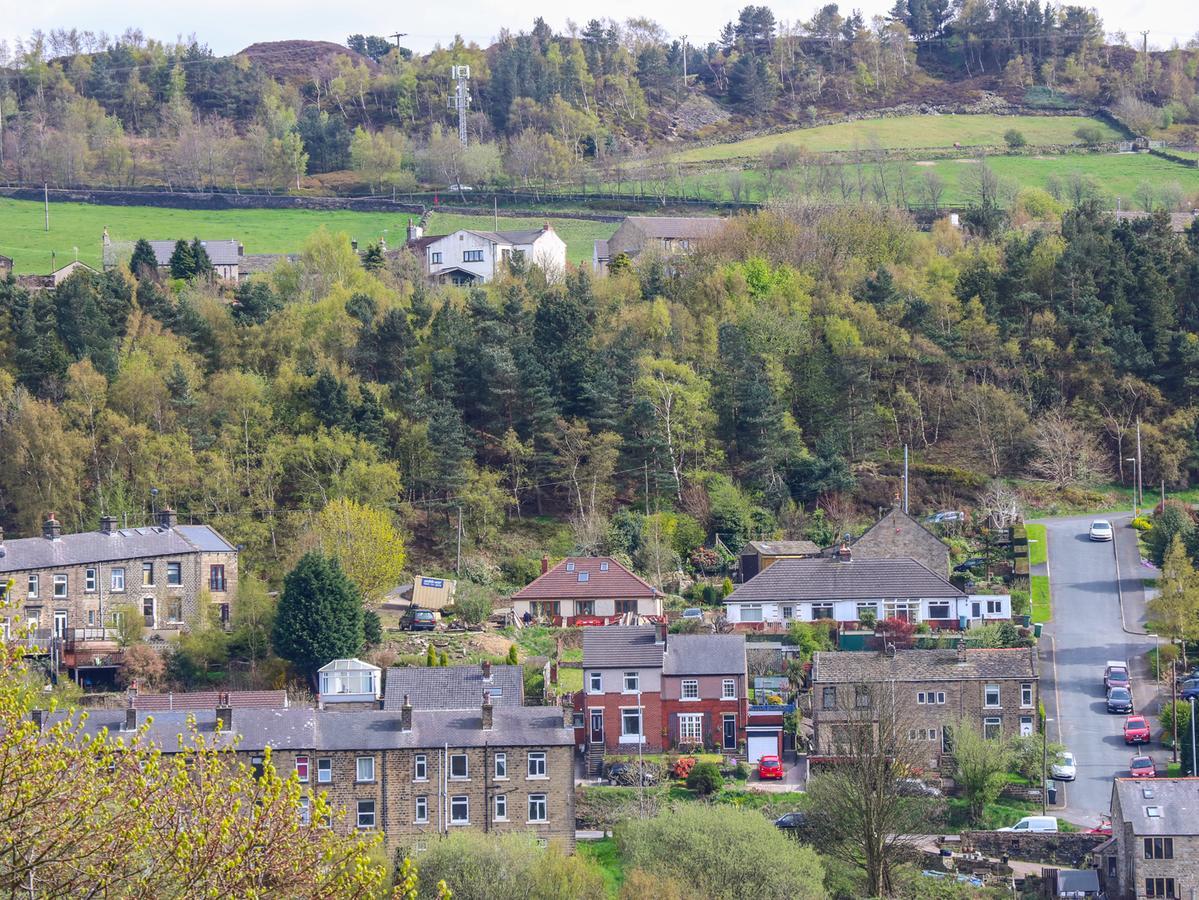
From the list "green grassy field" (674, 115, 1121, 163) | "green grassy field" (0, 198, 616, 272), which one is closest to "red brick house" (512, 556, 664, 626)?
"green grassy field" (0, 198, 616, 272)

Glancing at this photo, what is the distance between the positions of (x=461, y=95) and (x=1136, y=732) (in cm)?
8822

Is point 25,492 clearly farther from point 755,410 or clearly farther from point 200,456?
point 755,410

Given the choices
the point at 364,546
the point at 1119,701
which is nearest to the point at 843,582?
the point at 1119,701

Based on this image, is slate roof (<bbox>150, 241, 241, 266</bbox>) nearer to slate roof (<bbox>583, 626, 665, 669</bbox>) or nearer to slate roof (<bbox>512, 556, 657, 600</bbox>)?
slate roof (<bbox>512, 556, 657, 600</bbox>)

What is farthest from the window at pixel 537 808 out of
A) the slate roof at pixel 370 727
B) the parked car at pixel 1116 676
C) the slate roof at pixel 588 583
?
the parked car at pixel 1116 676

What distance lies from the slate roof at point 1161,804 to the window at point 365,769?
690 inches

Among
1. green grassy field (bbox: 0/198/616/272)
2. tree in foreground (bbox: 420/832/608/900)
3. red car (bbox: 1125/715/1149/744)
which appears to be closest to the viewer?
tree in foreground (bbox: 420/832/608/900)

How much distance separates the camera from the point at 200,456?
233 ft

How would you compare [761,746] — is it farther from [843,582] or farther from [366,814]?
[366,814]

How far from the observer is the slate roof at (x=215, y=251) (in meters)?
95.6

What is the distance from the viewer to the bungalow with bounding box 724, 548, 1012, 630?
209 ft

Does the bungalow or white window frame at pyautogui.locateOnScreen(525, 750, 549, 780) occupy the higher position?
the bungalow

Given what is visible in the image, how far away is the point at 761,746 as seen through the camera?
183 feet

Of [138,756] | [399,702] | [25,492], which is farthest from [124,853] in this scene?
[25,492]
